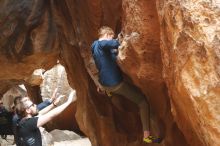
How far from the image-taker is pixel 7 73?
9.33m

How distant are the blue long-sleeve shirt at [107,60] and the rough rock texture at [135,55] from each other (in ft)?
0.44

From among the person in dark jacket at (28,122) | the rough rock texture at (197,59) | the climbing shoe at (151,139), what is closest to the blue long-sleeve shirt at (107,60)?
the person in dark jacket at (28,122)

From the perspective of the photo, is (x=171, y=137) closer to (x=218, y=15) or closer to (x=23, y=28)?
(x=218, y=15)

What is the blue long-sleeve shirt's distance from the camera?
473cm

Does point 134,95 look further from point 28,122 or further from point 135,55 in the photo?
point 28,122

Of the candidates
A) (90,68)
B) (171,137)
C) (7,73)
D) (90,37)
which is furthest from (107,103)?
(7,73)

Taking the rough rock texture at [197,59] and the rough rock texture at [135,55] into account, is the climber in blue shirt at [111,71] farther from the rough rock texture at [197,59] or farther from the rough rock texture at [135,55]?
the rough rock texture at [197,59]

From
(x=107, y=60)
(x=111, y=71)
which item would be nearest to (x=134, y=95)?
(x=111, y=71)

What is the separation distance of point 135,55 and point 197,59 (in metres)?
1.67

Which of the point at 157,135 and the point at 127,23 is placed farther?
the point at 157,135

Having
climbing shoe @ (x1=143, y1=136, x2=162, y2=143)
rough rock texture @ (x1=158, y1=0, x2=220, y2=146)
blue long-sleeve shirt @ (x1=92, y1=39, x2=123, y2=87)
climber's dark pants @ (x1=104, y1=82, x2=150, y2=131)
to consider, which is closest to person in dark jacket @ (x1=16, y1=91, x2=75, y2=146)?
blue long-sleeve shirt @ (x1=92, y1=39, x2=123, y2=87)

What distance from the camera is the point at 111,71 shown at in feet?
15.8

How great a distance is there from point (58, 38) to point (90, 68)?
6.76 ft

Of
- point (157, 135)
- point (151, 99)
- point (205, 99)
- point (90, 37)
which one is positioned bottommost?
point (157, 135)
